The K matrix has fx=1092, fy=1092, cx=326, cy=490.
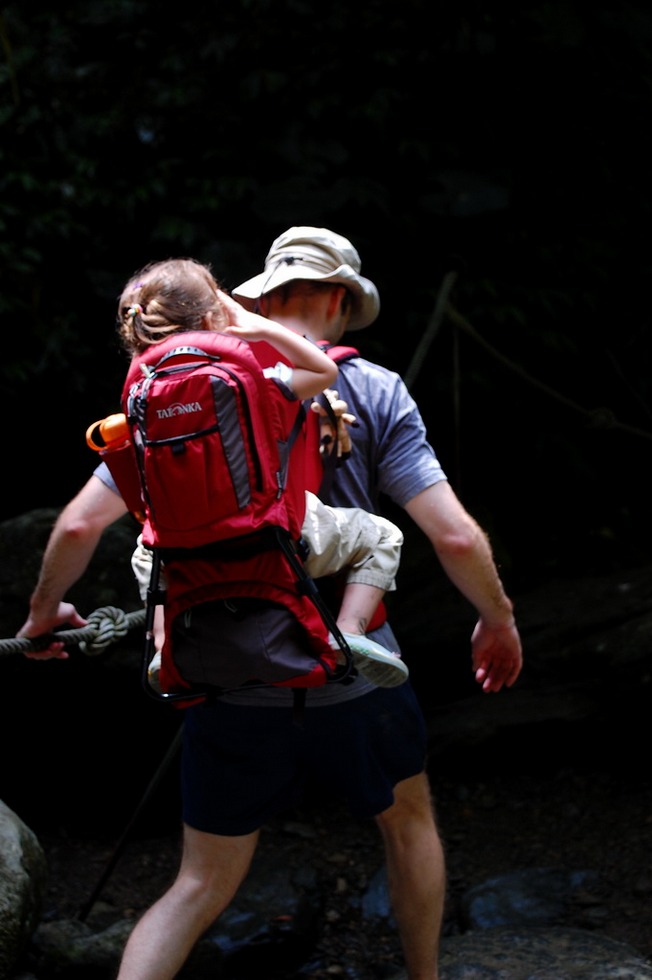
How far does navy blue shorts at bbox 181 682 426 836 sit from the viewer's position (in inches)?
81.0

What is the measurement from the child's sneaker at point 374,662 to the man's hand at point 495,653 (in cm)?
21

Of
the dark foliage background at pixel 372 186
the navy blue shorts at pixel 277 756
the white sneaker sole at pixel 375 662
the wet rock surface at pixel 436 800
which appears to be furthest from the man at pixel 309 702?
the dark foliage background at pixel 372 186

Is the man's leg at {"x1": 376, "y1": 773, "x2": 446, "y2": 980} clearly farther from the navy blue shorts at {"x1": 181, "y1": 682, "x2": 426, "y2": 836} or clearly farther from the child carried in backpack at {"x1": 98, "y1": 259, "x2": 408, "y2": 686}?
the child carried in backpack at {"x1": 98, "y1": 259, "x2": 408, "y2": 686}

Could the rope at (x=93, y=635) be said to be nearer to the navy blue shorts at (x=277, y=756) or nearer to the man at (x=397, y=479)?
the navy blue shorts at (x=277, y=756)

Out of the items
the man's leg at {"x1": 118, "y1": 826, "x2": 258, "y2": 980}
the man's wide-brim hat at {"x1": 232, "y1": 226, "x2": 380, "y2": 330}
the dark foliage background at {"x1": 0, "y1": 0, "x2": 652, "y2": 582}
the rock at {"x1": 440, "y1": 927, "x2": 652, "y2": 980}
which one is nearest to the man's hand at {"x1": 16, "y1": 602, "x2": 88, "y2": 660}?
the man's leg at {"x1": 118, "y1": 826, "x2": 258, "y2": 980}

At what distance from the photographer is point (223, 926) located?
3191 mm

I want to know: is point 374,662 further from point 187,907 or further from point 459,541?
point 187,907

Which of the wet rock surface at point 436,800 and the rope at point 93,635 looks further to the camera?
the wet rock surface at point 436,800

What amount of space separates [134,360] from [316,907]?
2.21m

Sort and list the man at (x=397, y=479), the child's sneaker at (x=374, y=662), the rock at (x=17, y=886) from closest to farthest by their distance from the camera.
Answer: the child's sneaker at (x=374, y=662), the man at (x=397, y=479), the rock at (x=17, y=886)

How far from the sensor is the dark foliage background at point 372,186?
4695 mm

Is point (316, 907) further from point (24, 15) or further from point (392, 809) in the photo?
point (24, 15)

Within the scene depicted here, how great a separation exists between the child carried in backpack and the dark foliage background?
267 cm

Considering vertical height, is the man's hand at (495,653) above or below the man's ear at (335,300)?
below
